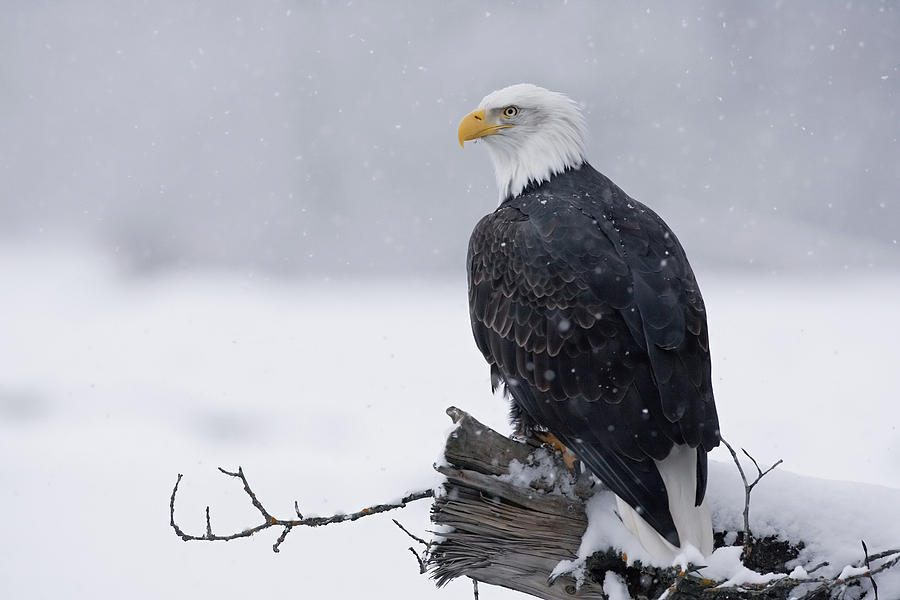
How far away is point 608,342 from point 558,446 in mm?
465

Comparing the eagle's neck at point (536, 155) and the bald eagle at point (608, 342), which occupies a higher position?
the eagle's neck at point (536, 155)

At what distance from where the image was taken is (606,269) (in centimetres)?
342

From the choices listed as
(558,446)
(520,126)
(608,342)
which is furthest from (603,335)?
(520,126)

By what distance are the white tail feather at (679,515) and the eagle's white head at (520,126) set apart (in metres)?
1.93

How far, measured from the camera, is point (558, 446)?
336cm

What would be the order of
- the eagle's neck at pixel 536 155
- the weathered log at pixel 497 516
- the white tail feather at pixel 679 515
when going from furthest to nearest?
the eagle's neck at pixel 536 155 → the weathered log at pixel 497 516 → the white tail feather at pixel 679 515

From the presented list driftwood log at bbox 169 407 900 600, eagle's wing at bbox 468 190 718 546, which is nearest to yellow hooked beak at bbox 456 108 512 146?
eagle's wing at bbox 468 190 718 546

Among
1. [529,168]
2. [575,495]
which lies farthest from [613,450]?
[529,168]

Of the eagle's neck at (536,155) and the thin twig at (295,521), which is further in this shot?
the eagle's neck at (536,155)

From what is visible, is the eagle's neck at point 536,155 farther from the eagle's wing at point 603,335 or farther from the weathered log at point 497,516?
the weathered log at point 497,516

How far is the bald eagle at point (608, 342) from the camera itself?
3.02 m

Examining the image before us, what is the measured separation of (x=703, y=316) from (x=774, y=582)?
4.09 feet

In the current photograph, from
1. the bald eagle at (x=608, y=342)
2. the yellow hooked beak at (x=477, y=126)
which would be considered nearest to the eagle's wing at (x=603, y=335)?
the bald eagle at (x=608, y=342)

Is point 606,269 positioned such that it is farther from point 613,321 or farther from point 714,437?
point 714,437
